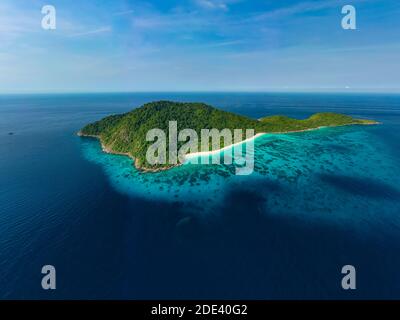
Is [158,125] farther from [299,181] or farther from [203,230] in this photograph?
[203,230]

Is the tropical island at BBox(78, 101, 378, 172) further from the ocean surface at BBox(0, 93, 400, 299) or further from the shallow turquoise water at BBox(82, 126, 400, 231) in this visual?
the ocean surface at BBox(0, 93, 400, 299)

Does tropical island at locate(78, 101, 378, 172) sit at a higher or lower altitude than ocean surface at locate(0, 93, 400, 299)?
higher

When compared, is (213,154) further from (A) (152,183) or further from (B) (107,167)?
(B) (107,167)

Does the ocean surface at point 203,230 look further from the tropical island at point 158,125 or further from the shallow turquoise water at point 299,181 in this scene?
the tropical island at point 158,125

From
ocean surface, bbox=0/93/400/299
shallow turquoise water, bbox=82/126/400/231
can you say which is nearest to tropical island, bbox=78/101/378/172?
shallow turquoise water, bbox=82/126/400/231

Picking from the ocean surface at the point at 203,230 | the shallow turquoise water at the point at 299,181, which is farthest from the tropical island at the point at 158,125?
the ocean surface at the point at 203,230

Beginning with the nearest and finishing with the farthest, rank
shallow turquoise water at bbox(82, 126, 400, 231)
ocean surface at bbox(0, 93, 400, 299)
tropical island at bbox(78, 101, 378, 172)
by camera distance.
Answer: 1. ocean surface at bbox(0, 93, 400, 299)
2. shallow turquoise water at bbox(82, 126, 400, 231)
3. tropical island at bbox(78, 101, 378, 172)

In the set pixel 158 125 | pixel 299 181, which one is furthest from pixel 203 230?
pixel 158 125
